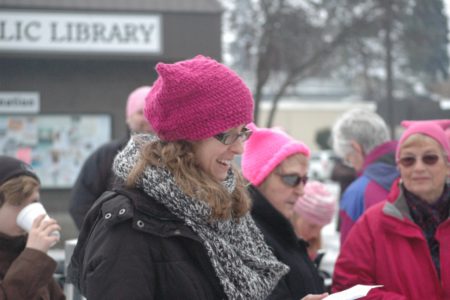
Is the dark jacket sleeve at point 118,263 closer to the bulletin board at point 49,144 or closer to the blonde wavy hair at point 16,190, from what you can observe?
the blonde wavy hair at point 16,190

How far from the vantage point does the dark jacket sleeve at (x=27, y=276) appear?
2994 millimetres

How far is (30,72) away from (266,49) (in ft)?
32.0

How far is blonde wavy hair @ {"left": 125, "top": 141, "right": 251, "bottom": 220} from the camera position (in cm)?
219

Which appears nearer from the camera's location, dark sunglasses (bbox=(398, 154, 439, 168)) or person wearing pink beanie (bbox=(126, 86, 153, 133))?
dark sunglasses (bbox=(398, 154, 439, 168))

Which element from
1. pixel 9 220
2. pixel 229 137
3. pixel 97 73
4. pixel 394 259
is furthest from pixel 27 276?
pixel 97 73

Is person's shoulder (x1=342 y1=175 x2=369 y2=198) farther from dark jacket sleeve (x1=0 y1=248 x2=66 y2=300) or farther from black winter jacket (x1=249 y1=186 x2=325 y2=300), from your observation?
dark jacket sleeve (x1=0 y1=248 x2=66 y2=300)

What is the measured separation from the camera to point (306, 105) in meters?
45.2

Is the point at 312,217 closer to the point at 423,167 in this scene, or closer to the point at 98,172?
the point at 423,167

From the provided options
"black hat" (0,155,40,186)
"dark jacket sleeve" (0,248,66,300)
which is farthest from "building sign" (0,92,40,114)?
"dark jacket sleeve" (0,248,66,300)

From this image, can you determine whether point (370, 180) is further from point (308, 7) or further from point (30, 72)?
point (308, 7)

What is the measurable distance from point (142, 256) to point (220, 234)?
30 centimetres

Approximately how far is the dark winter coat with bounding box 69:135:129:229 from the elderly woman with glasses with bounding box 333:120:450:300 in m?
2.14

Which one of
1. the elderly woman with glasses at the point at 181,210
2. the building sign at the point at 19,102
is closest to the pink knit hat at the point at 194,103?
the elderly woman with glasses at the point at 181,210

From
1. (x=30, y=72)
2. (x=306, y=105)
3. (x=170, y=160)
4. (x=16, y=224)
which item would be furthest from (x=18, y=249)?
(x=306, y=105)
